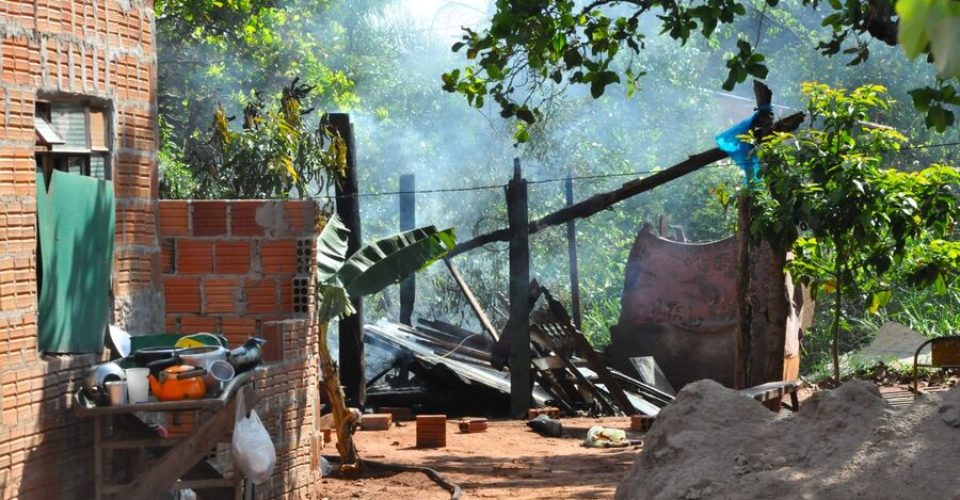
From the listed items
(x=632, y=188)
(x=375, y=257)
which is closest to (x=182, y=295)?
(x=375, y=257)

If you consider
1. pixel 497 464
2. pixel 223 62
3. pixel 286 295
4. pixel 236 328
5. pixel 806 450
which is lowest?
pixel 497 464

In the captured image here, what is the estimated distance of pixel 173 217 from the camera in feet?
27.0

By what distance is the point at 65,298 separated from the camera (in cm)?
636

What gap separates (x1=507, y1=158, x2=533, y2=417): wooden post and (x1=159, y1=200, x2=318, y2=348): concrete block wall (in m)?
7.58

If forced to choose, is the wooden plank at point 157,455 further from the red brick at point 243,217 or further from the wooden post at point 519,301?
the wooden post at point 519,301

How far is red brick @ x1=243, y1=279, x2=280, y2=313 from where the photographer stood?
8.57 meters

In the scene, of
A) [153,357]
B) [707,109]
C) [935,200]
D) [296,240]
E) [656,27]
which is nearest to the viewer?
[153,357]

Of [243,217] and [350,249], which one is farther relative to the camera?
[350,249]

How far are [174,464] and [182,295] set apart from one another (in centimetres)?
237

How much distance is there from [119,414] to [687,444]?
2924 millimetres

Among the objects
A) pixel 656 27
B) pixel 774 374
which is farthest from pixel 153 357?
pixel 656 27

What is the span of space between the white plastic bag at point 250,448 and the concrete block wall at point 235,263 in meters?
2.02

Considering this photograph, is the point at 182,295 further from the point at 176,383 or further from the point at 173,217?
the point at 176,383

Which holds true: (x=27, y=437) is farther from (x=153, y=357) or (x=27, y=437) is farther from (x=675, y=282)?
(x=675, y=282)
